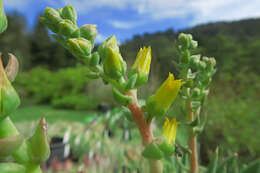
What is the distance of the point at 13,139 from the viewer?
161mm

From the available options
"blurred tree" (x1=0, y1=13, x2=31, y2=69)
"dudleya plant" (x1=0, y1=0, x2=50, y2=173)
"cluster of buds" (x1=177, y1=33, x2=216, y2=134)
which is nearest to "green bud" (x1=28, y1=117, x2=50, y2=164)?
"dudleya plant" (x1=0, y1=0, x2=50, y2=173)

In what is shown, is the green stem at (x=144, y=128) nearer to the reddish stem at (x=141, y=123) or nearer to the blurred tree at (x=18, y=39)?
the reddish stem at (x=141, y=123)

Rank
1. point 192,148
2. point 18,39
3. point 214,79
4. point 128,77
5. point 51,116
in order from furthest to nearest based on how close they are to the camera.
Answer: point 18,39
point 51,116
point 214,79
point 192,148
point 128,77

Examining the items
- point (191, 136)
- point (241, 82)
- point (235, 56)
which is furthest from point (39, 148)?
point (235, 56)

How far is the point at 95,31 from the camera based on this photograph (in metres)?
0.28

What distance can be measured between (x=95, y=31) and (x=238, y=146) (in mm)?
2933

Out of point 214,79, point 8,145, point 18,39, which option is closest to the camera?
point 8,145

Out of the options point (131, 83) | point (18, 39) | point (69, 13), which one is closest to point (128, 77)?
point (131, 83)

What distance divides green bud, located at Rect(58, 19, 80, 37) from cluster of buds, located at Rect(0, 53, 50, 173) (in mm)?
90

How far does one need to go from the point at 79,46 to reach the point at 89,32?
30 millimetres

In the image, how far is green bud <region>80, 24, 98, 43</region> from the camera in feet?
0.91

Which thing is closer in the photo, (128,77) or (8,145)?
(8,145)

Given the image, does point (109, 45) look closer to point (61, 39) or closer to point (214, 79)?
point (61, 39)

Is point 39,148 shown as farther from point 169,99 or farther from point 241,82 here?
point 241,82
